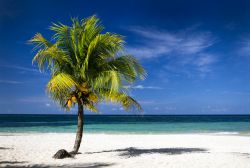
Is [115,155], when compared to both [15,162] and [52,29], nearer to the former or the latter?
[15,162]

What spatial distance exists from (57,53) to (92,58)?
3.98 ft

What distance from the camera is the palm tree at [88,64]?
11.7 meters

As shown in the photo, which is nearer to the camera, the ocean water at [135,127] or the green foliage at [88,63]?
the green foliage at [88,63]

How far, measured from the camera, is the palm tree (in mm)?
11672

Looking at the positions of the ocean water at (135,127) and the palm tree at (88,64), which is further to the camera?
the ocean water at (135,127)

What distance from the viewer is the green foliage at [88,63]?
11.7 metres

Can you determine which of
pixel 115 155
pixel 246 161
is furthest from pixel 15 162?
pixel 246 161

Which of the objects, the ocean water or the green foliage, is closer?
the green foliage

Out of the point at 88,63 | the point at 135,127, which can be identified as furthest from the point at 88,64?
the point at 135,127

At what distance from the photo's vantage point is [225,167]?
9992 mm

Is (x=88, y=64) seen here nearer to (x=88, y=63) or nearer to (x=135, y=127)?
(x=88, y=63)

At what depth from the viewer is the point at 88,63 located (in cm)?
1198

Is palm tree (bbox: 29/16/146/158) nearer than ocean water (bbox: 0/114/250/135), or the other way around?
palm tree (bbox: 29/16/146/158)

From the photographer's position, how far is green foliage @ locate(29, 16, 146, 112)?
38.3 feet
